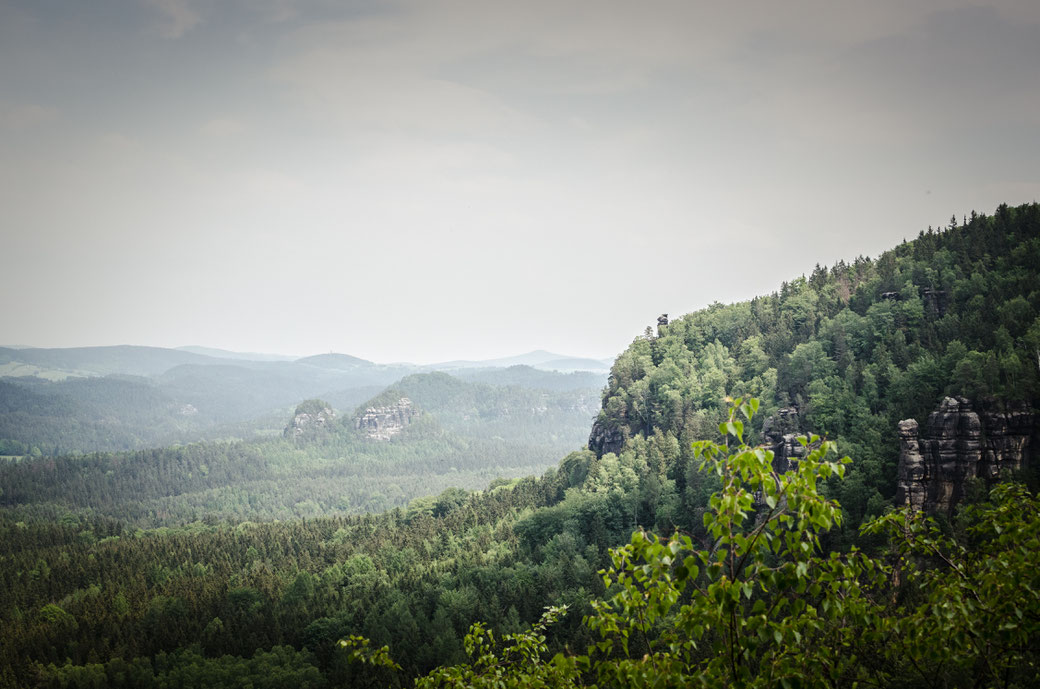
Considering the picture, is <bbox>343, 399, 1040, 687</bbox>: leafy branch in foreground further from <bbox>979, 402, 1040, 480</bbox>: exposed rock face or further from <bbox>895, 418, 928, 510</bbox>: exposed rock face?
<bbox>979, 402, 1040, 480</bbox>: exposed rock face

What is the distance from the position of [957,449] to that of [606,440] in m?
61.6

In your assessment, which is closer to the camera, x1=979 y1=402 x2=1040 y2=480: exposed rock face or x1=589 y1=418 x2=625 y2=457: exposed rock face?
x1=979 y1=402 x2=1040 y2=480: exposed rock face

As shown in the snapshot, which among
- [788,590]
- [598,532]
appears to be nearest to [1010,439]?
[598,532]

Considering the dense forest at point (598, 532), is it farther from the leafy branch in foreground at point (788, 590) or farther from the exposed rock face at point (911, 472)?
the leafy branch in foreground at point (788, 590)

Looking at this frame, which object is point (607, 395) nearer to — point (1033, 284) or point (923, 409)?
point (923, 409)

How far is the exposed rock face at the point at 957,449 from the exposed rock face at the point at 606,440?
5316 centimetres

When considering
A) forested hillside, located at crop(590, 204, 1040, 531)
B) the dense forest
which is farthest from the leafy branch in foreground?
forested hillside, located at crop(590, 204, 1040, 531)

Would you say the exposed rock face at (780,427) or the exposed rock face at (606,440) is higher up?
the exposed rock face at (780,427)

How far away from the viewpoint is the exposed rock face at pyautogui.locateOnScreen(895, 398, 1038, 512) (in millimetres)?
67625

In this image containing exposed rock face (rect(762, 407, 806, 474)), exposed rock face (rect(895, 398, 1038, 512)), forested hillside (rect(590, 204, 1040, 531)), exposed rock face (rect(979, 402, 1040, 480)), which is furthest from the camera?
exposed rock face (rect(762, 407, 806, 474))

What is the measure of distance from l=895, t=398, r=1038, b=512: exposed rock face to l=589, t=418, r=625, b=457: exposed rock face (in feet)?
174

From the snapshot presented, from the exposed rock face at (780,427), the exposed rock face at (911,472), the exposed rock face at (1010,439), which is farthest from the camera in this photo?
the exposed rock face at (780,427)

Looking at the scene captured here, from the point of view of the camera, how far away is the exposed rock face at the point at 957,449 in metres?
67.6

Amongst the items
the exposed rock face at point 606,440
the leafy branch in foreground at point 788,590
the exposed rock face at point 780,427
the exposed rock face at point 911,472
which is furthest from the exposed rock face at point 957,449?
the leafy branch in foreground at point 788,590
